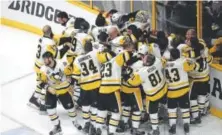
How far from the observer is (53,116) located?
737cm

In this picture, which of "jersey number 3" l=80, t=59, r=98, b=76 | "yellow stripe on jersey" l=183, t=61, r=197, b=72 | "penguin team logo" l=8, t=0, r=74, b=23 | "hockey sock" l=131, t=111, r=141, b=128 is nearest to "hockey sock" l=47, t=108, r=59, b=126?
"jersey number 3" l=80, t=59, r=98, b=76

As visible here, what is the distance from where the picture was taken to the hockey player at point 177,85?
23.7 ft

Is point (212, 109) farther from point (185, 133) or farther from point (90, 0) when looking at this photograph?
point (90, 0)

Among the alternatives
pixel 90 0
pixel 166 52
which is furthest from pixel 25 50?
pixel 166 52

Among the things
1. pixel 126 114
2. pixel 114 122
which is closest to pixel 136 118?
pixel 126 114

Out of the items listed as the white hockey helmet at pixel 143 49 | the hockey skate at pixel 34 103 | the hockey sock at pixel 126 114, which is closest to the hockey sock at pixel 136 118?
the hockey sock at pixel 126 114

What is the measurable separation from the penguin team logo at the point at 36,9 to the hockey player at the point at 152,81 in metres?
4.20

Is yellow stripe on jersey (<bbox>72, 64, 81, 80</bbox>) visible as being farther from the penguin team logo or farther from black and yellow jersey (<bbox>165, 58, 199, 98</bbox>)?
the penguin team logo

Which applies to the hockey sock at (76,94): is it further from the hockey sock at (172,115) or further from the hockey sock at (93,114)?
the hockey sock at (172,115)

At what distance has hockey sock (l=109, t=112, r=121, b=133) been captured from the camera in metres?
7.26

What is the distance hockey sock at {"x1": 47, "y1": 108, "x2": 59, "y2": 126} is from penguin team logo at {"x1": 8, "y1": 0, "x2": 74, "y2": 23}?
3.84 metres

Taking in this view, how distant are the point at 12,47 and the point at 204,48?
14.0ft

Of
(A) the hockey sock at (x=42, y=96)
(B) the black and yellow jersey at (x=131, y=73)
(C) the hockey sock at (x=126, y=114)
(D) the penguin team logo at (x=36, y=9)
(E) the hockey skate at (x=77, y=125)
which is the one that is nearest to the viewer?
(B) the black and yellow jersey at (x=131, y=73)

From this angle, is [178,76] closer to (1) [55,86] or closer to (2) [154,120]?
(2) [154,120]
